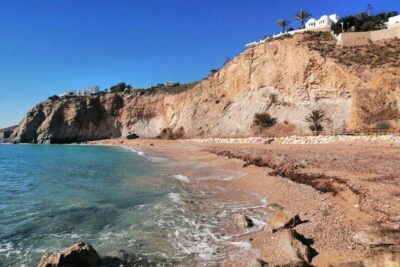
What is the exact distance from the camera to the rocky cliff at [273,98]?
134ft

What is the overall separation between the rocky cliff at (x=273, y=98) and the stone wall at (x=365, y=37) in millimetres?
1783

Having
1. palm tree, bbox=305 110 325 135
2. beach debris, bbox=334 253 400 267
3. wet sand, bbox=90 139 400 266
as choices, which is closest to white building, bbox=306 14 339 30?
palm tree, bbox=305 110 325 135

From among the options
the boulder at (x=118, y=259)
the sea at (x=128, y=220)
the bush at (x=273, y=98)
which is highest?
the bush at (x=273, y=98)

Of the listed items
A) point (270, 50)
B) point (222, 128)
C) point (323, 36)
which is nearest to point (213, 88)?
point (222, 128)

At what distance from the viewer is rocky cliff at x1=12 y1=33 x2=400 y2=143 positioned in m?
40.9

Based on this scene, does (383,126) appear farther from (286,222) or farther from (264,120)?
(286,222)

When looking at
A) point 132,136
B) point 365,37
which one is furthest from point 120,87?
point 365,37

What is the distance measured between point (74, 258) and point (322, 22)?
63307mm

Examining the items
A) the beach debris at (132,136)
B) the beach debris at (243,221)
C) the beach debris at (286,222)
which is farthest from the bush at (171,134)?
the beach debris at (286,222)

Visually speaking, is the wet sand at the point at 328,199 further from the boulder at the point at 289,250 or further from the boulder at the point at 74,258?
the boulder at the point at 74,258

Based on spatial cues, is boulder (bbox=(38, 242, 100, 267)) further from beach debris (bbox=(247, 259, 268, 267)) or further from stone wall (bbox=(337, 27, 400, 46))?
stone wall (bbox=(337, 27, 400, 46))

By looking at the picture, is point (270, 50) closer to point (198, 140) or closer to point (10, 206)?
point (198, 140)

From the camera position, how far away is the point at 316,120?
4400 cm

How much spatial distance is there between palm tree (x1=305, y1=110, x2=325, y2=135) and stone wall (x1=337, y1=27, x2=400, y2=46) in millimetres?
12505
